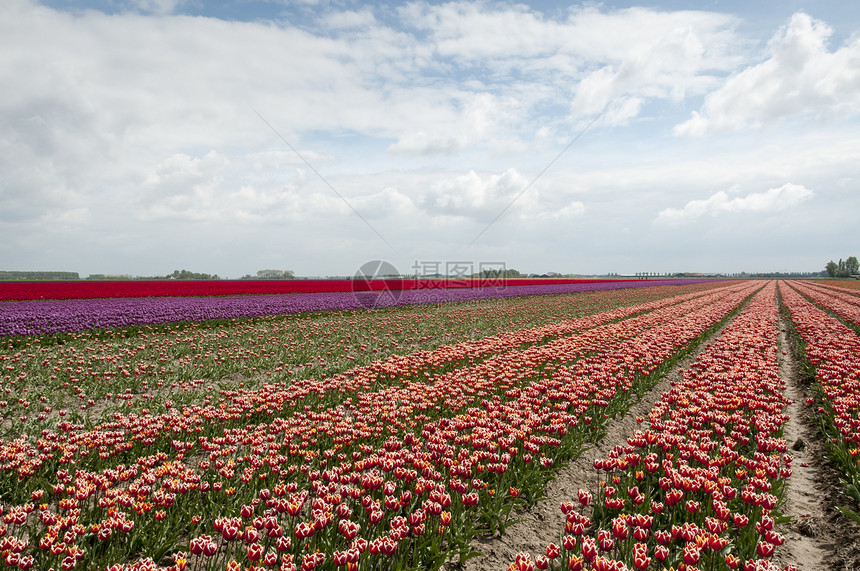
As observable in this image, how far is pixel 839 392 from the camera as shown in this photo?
26.2 feet

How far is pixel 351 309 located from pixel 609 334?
16441mm

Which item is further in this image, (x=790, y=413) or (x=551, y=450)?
(x=790, y=413)

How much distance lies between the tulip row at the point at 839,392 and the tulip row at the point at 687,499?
74cm

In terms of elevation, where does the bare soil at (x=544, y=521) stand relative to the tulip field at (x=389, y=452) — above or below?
below

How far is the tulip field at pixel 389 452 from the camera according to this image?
373 centimetres

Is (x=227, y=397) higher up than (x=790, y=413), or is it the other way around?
(x=227, y=397)

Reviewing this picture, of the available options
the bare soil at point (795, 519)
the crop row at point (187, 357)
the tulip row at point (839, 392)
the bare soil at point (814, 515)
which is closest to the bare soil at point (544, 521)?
the bare soil at point (795, 519)

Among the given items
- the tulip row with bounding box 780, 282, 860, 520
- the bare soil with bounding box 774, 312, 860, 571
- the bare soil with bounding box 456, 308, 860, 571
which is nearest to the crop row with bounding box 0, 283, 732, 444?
the bare soil with bounding box 456, 308, 860, 571

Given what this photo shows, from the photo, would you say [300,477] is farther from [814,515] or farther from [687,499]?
[814,515]

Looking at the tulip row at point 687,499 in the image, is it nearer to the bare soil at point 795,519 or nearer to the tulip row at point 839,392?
the bare soil at point 795,519

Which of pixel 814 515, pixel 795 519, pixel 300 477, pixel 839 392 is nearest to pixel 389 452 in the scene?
pixel 300 477

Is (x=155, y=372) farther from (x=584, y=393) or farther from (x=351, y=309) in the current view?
(x=351, y=309)

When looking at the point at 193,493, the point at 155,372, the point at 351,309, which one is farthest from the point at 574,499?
the point at 351,309

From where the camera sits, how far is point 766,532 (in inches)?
141
